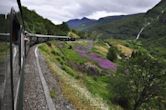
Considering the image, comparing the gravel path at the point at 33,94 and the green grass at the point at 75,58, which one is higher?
the gravel path at the point at 33,94

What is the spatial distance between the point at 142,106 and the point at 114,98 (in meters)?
2.99

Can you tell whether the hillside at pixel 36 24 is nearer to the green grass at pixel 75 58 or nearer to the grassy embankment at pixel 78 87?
the green grass at pixel 75 58

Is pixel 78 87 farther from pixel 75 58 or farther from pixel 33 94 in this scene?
pixel 75 58

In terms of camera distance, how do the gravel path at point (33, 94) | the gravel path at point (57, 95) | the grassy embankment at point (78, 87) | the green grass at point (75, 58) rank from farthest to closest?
1. the green grass at point (75, 58)
2. the grassy embankment at point (78, 87)
3. the gravel path at point (57, 95)
4. the gravel path at point (33, 94)

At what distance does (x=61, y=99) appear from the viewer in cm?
1748

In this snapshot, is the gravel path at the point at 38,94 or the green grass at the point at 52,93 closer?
the gravel path at the point at 38,94

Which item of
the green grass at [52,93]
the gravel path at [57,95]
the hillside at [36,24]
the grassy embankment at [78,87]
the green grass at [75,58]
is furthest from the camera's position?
the hillside at [36,24]

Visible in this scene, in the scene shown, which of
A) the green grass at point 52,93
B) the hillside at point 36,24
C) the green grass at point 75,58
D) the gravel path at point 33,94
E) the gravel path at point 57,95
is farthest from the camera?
the hillside at point 36,24

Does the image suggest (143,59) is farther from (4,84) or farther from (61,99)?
(4,84)

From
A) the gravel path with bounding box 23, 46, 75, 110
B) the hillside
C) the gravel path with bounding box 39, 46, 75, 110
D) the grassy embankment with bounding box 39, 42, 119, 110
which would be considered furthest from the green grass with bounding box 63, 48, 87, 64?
the gravel path with bounding box 23, 46, 75, 110

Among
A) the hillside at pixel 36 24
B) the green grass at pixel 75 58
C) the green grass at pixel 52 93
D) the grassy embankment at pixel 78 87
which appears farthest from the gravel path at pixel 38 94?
the hillside at pixel 36 24

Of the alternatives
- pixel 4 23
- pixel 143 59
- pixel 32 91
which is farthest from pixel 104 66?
pixel 4 23

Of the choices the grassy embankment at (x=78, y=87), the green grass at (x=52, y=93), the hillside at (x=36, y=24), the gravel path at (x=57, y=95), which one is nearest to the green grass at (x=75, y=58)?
the grassy embankment at (x=78, y=87)

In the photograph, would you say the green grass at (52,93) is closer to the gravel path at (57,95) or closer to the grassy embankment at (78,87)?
the gravel path at (57,95)
